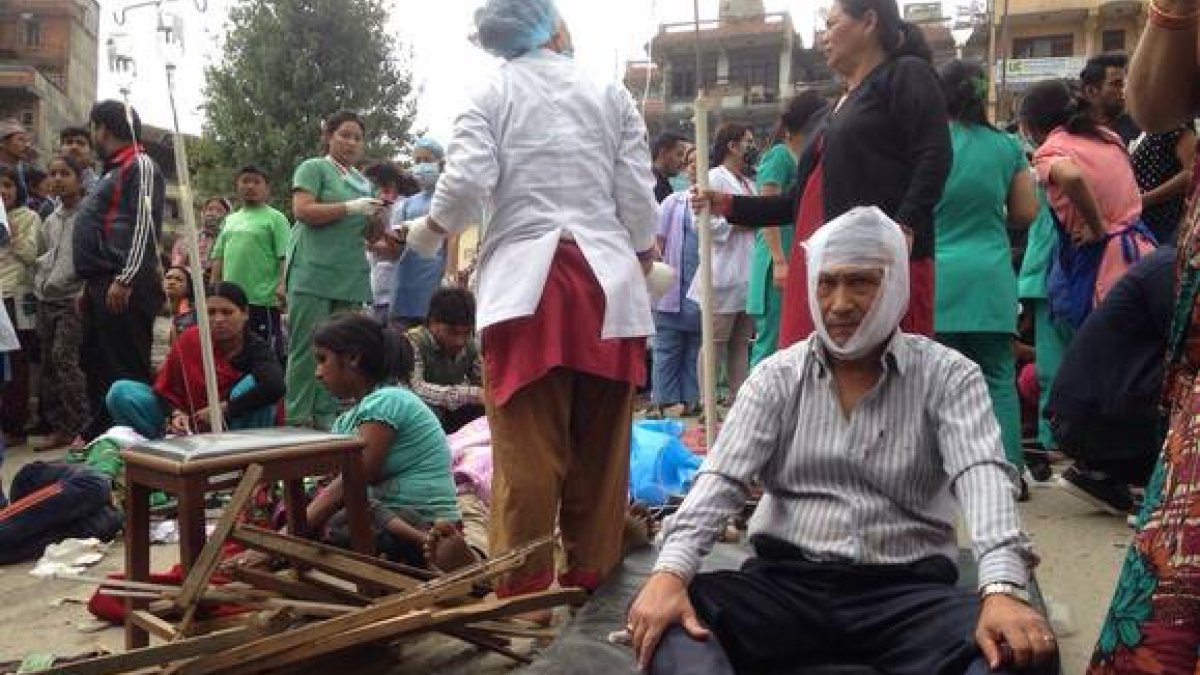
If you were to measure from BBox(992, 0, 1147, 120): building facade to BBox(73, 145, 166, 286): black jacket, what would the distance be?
104 ft

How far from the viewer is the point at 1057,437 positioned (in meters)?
3.68

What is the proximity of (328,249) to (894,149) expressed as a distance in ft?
10.8

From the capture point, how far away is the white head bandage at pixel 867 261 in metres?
2.35

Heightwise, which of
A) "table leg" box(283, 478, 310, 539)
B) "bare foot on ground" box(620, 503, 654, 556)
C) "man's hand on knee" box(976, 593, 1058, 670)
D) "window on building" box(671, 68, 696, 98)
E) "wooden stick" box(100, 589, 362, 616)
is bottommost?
"bare foot on ground" box(620, 503, 654, 556)

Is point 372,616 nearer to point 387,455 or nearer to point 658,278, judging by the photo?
point 387,455

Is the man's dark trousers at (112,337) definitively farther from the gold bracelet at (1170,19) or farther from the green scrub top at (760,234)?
the gold bracelet at (1170,19)

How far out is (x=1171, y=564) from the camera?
142 centimetres

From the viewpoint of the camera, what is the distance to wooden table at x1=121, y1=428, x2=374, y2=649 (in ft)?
9.04

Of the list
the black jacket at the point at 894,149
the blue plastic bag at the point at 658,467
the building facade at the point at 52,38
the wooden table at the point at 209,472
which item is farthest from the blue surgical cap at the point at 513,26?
the building facade at the point at 52,38

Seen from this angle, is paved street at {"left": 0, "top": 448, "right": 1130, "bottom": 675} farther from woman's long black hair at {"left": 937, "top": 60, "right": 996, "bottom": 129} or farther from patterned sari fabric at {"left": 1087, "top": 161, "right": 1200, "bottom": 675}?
woman's long black hair at {"left": 937, "top": 60, "right": 996, "bottom": 129}

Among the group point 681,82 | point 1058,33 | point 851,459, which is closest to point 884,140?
point 851,459

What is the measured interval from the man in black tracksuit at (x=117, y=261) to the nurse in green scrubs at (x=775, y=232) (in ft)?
10.6

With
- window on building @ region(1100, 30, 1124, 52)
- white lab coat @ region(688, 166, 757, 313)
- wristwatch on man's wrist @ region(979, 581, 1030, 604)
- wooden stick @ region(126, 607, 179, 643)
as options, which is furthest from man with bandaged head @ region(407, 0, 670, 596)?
window on building @ region(1100, 30, 1124, 52)

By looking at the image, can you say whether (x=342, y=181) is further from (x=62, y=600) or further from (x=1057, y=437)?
(x=1057, y=437)
